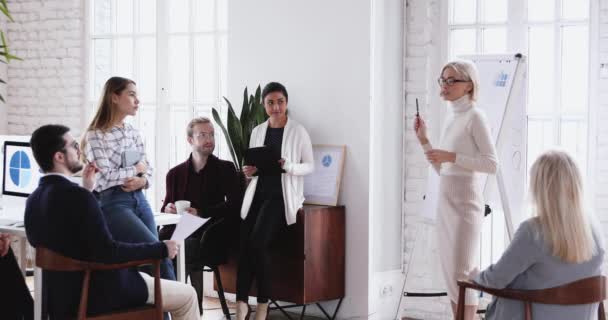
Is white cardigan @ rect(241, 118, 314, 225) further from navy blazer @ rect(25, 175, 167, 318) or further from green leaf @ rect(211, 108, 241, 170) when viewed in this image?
navy blazer @ rect(25, 175, 167, 318)

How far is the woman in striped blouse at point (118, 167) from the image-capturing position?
4203 mm

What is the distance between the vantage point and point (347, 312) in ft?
18.4

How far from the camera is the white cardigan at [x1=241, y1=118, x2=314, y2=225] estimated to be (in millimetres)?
5243

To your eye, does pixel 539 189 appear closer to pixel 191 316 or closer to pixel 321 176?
pixel 191 316

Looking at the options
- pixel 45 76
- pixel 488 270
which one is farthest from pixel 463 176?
pixel 45 76

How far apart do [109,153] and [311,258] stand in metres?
1.67

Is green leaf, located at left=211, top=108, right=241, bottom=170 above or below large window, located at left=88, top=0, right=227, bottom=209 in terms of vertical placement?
below

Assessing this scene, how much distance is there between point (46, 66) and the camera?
7215 mm

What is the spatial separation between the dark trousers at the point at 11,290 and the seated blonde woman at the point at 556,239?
2.33 metres

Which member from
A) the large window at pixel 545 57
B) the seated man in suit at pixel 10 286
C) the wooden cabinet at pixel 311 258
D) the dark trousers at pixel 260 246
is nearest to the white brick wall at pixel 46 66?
the dark trousers at pixel 260 246

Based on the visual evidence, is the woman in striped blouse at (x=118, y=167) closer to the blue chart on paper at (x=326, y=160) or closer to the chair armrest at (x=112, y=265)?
the chair armrest at (x=112, y=265)

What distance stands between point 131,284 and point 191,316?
0.41m

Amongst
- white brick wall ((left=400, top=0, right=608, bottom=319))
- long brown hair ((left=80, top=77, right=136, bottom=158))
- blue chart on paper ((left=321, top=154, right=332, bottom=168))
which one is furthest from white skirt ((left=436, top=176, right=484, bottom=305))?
long brown hair ((left=80, top=77, right=136, bottom=158))

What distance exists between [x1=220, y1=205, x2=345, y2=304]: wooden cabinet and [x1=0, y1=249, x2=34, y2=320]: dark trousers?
1863 mm
